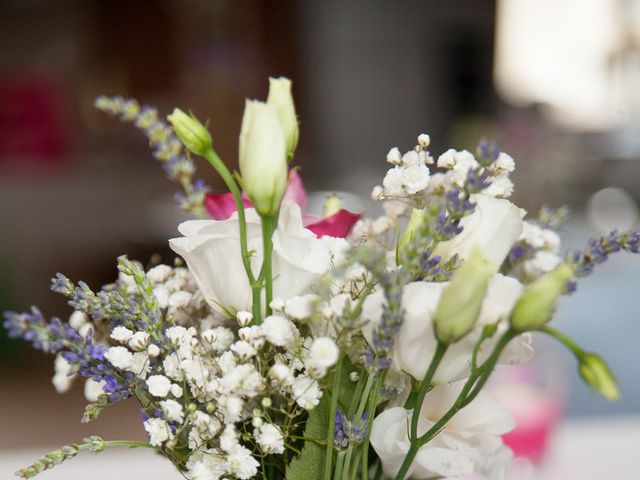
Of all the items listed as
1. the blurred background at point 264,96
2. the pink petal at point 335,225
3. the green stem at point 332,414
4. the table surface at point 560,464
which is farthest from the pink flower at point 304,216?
the blurred background at point 264,96

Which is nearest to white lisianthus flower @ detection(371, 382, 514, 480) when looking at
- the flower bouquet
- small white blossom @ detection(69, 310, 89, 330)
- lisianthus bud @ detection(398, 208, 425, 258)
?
the flower bouquet

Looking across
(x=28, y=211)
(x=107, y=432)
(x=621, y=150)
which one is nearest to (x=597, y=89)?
(x=621, y=150)

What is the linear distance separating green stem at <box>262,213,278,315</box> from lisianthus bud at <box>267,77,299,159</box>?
0.13ft

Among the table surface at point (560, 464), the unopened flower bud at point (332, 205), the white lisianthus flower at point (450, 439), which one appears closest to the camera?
the white lisianthus flower at point (450, 439)

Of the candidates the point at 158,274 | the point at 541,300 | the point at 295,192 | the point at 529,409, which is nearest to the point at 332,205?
the point at 295,192

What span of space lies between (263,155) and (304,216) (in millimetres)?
150

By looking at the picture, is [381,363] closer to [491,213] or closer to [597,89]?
[491,213]

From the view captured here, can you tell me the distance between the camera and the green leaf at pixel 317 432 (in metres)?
0.50

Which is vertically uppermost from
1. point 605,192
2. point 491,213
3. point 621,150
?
point 621,150

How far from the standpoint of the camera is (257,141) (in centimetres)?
44

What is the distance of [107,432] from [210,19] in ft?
10.4

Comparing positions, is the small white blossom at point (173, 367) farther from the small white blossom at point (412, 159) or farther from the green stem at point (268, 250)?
the small white blossom at point (412, 159)

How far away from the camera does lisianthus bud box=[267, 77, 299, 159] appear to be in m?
0.47

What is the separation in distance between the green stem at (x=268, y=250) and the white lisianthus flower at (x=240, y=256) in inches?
0.5
